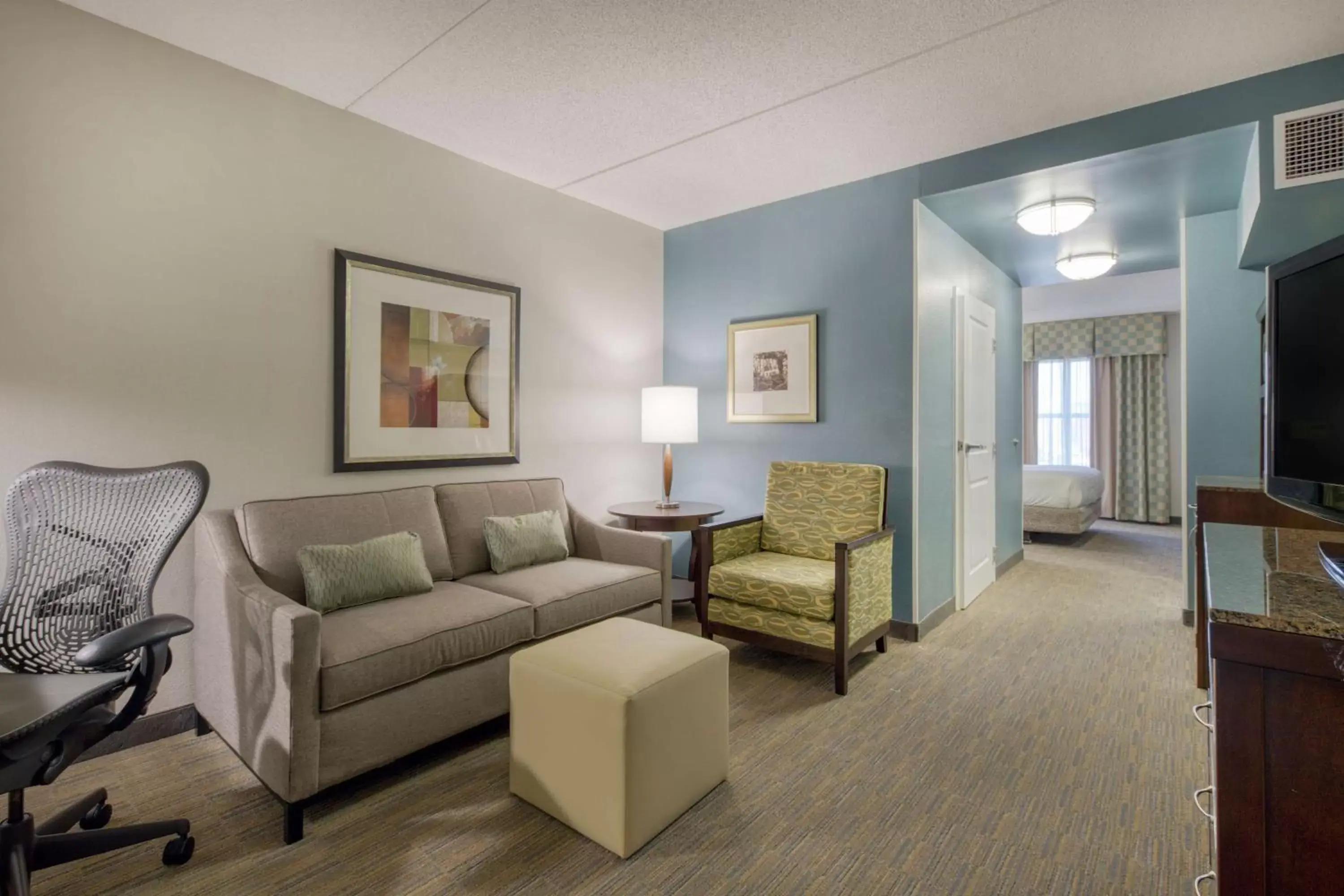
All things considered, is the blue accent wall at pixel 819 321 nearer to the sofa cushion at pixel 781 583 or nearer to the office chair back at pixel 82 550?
the sofa cushion at pixel 781 583

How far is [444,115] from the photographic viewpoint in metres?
2.78

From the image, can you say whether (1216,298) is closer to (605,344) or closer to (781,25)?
(781,25)

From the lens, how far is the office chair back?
1574 millimetres

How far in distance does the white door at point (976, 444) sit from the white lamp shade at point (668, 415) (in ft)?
5.35

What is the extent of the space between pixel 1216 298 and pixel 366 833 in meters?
4.77

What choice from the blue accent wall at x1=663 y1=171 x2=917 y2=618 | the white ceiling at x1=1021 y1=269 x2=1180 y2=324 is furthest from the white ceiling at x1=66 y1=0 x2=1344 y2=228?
the white ceiling at x1=1021 y1=269 x2=1180 y2=324

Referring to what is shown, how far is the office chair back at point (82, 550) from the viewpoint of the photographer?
157 centimetres

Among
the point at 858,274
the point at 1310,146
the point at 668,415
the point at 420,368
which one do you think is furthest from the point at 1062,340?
the point at 420,368

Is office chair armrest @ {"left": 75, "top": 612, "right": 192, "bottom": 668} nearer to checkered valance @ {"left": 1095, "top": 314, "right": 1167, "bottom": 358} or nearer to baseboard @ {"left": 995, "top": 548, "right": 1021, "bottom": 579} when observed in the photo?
baseboard @ {"left": 995, "top": 548, "right": 1021, "bottom": 579}

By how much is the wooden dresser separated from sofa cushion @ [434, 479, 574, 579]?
262 centimetres

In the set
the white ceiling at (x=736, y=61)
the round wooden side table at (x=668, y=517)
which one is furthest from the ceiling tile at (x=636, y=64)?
the round wooden side table at (x=668, y=517)

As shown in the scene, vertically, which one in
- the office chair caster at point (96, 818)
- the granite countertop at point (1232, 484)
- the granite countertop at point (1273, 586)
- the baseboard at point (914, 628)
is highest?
the granite countertop at point (1232, 484)

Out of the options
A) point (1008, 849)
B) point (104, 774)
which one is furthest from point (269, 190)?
point (1008, 849)

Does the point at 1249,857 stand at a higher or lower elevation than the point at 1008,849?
higher
